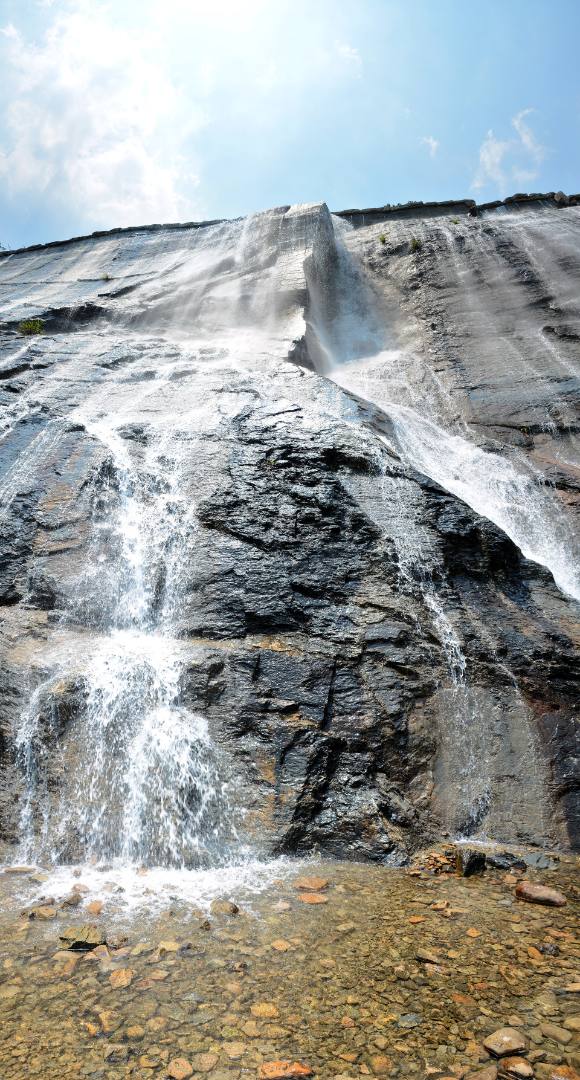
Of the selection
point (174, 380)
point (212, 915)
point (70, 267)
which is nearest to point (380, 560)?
point (212, 915)

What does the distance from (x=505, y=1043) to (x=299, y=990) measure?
1225 mm

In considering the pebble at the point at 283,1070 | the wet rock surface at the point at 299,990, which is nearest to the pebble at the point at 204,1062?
the wet rock surface at the point at 299,990

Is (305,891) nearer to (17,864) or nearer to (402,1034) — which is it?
(402,1034)

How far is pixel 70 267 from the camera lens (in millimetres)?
22219

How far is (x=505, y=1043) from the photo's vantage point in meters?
3.31

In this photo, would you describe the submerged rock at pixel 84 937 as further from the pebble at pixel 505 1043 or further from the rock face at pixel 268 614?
the pebble at pixel 505 1043

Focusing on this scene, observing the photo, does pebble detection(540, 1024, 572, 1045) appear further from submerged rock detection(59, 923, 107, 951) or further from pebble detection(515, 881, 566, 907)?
submerged rock detection(59, 923, 107, 951)

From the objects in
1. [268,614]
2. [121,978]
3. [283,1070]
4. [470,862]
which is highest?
[268,614]

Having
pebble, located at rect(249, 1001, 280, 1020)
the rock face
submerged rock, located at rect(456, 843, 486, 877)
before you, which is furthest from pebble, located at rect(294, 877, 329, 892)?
pebble, located at rect(249, 1001, 280, 1020)

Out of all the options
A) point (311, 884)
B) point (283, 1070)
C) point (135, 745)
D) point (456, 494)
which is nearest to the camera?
point (283, 1070)

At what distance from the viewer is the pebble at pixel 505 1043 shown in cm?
327

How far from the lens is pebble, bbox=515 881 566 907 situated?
5020 mm

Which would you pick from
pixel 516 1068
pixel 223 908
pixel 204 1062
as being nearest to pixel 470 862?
pixel 223 908

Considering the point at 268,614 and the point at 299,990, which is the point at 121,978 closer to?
the point at 299,990
